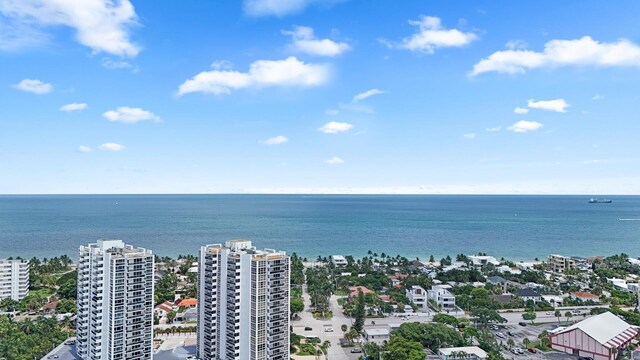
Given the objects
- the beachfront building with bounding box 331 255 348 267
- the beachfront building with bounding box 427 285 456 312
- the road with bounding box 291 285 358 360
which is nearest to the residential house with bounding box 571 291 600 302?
the beachfront building with bounding box 427 285 456 312

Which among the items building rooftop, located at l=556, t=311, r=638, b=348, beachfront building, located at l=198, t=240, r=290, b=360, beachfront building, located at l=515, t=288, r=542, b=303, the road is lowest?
the road

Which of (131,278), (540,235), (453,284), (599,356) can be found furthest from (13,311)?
(540,235)

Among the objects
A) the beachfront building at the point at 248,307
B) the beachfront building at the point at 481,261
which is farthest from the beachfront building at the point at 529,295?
the beachfront building at the point at 248,307

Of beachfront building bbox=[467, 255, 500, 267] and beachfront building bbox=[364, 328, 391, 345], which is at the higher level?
beachfront building bbox=[467, 255, 500, 267]

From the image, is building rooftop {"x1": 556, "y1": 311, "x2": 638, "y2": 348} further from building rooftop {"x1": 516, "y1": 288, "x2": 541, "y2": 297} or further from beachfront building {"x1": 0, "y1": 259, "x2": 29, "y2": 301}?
beachfront building {"x1": 0, "y1": 259, "x2": 29, "y2": 301}

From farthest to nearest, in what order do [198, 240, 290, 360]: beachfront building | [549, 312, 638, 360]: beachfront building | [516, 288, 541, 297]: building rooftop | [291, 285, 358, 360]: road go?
[516, 288, 541, 297]: building rooftop, [291, 285, 358, 360]: road, [549, 312, 638, 360]: beachfront building, [198, 240, 290, 360]: beachfront building

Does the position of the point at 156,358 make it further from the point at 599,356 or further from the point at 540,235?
the point at 540,235

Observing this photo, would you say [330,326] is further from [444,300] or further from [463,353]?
[444,300]
